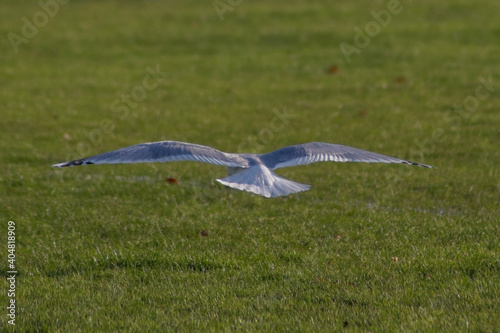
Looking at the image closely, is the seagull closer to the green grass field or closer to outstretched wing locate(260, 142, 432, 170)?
outstretched wing locate(260, 142, 432, 170)

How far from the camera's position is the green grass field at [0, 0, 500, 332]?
6.27 metres

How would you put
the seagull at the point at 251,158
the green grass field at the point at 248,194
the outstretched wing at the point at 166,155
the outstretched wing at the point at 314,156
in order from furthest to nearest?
the outstretched wing at the point at 314,156 → the outstretched wing at the point at 166,155 → the seagull at the point at 251,158 → the green grass field at the point at 248,194

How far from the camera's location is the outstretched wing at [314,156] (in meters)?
7.23

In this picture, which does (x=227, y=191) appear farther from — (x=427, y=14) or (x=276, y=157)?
(x=427, y=14)

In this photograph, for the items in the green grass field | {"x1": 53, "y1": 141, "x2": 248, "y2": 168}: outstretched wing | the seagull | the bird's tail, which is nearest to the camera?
the green grass field

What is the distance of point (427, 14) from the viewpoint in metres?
25.2

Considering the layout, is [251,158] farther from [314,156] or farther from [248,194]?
[248,194]

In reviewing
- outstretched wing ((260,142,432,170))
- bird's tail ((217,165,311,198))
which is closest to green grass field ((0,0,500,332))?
bird's tail ((217,165,311,198))

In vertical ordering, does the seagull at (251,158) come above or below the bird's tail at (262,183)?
above

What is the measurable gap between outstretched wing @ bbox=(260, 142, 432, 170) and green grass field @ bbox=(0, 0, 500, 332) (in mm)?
1083

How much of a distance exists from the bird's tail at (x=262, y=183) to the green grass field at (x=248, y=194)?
0.93m

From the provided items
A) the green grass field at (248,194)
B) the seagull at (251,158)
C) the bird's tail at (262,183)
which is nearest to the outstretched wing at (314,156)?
the seagull at (251,158)

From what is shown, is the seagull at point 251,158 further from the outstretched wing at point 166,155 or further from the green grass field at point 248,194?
the green grass field at point 248,194

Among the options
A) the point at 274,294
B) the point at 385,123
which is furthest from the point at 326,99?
the point at 274,294
